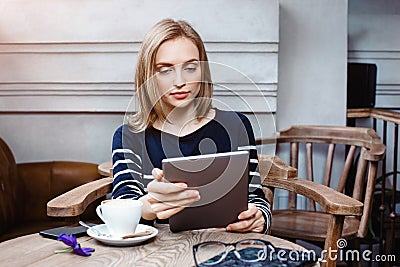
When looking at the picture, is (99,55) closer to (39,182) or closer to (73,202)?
(39,182)

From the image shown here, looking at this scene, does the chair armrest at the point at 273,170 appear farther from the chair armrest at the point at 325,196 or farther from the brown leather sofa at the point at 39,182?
the brown leather sofa at the point at 39,182

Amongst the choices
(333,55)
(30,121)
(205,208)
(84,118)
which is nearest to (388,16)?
(333,55)

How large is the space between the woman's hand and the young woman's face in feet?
1.07

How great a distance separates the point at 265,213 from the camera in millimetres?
1457

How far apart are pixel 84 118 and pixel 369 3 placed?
1513 mm

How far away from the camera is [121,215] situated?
4.12ft

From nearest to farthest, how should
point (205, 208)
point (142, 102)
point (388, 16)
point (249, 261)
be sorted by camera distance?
point (249, 261) < point (205, 208) < point (142, 102) < point (388, 16)

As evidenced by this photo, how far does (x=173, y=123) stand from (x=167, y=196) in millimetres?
369

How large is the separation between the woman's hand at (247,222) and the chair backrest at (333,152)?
85cm

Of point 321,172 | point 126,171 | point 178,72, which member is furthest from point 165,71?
point 321,172

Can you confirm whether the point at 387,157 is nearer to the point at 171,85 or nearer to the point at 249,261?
the point at 171,85

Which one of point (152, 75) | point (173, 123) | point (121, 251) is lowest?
point (121, 251)

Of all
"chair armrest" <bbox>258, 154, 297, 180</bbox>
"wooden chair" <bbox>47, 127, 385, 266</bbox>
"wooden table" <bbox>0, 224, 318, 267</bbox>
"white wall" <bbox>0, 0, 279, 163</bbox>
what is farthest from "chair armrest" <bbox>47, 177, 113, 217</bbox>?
"white wall" <bbox>0, 0, 279, 163</bbox>

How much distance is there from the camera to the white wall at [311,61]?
248cm
